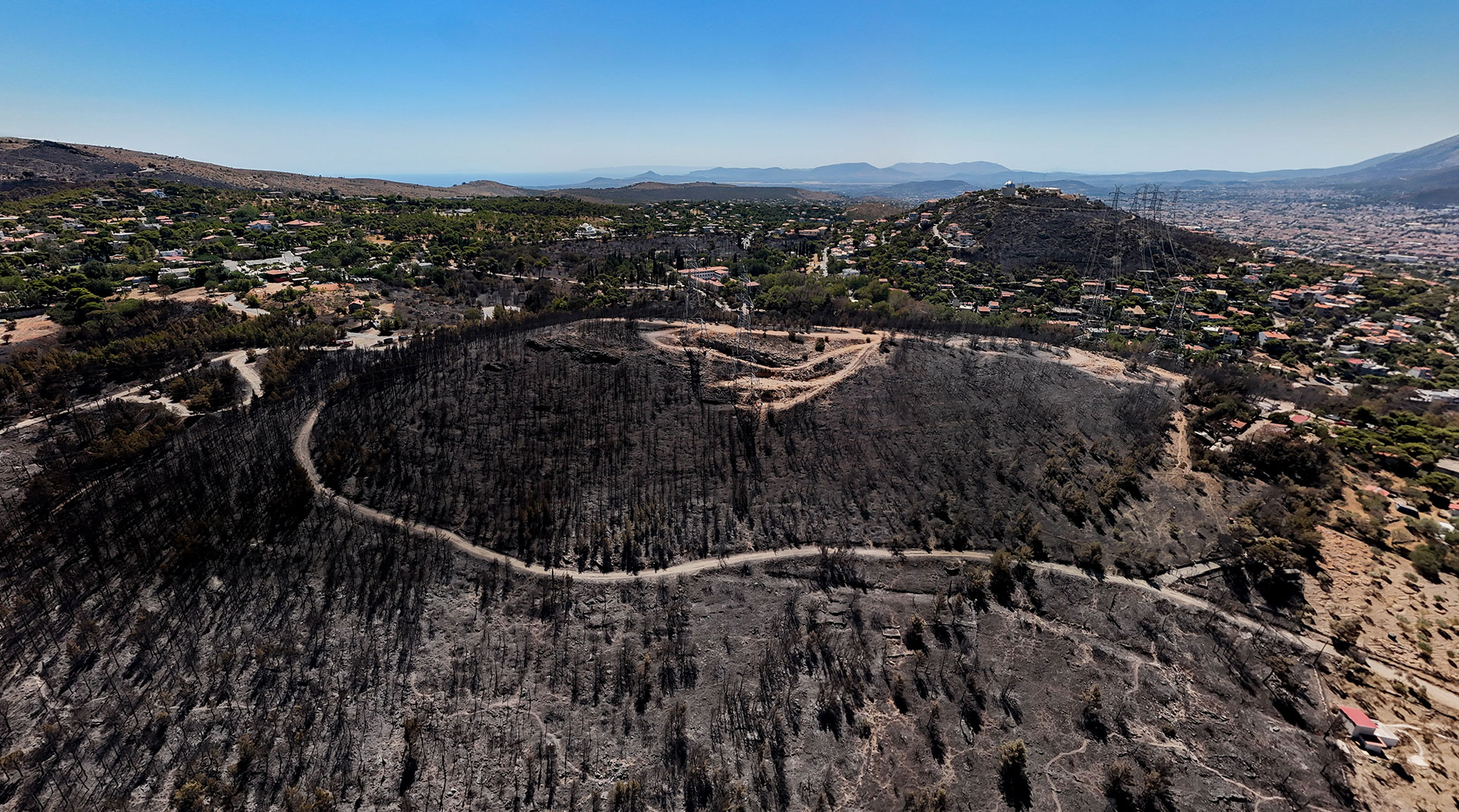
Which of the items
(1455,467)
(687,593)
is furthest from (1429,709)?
(687,593)

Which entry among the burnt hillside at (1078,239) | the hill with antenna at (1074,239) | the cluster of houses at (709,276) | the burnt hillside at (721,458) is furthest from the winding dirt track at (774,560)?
the burnt hillside at (1078,239)

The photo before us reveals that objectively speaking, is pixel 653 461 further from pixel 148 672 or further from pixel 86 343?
pixel 86 343

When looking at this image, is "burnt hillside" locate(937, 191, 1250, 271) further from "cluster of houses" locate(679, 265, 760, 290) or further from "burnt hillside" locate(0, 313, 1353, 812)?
"burnt hillside" locate(0, 313, 1353, 812)

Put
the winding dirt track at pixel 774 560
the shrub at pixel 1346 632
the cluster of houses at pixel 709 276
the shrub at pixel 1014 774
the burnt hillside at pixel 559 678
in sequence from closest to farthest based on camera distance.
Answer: the burnt hillside at pixel 559 678 → the shrub at pixel 1014 774 → the shrub at pixel 1346 632 → the winding dirt track at pixel 774 560 → the cluster of houses at pixel 709 276

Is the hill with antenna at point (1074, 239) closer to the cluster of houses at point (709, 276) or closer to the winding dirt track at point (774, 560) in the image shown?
the cluster of houses at point (709, 276)

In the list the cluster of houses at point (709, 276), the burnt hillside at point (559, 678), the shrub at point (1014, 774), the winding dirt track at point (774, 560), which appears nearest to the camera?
the burnt hillside at point (559, 678)

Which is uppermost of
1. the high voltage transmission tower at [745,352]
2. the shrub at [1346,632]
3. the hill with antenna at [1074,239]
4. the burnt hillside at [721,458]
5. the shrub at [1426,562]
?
the hill with antenna at [1074,239]

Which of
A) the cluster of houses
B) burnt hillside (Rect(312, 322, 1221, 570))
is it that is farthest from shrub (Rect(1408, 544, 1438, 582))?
the cluster of houses
